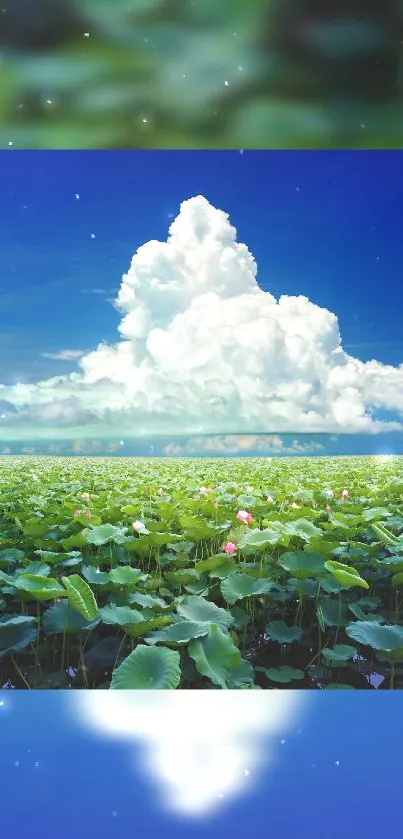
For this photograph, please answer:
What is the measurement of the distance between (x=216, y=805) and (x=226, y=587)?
0.86 meters

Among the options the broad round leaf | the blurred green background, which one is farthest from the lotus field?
the blurred green background

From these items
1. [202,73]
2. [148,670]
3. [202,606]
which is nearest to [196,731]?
[148,670]

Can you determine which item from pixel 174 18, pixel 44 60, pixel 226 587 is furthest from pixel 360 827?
pixel 44 60

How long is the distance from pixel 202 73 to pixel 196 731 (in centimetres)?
158

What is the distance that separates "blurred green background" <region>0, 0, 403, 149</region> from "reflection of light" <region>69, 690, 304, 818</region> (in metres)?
1.47

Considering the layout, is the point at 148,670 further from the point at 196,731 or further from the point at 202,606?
the point at 202,606

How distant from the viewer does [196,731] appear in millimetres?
1338

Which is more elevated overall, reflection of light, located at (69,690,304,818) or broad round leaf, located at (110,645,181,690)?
broad round leaf, located at (110,645,181,690)

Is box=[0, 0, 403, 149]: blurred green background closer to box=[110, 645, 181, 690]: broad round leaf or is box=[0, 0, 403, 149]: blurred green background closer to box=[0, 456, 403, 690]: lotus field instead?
box=[0, 456, 403, 690]: lotus field

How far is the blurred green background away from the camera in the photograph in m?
1.49

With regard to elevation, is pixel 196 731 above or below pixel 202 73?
below

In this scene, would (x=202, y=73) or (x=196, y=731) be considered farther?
(x=202, y=73)

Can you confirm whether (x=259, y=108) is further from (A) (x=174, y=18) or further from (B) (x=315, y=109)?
(A) (x=174, y=18)

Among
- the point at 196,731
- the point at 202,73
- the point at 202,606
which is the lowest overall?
the point at 196,731
